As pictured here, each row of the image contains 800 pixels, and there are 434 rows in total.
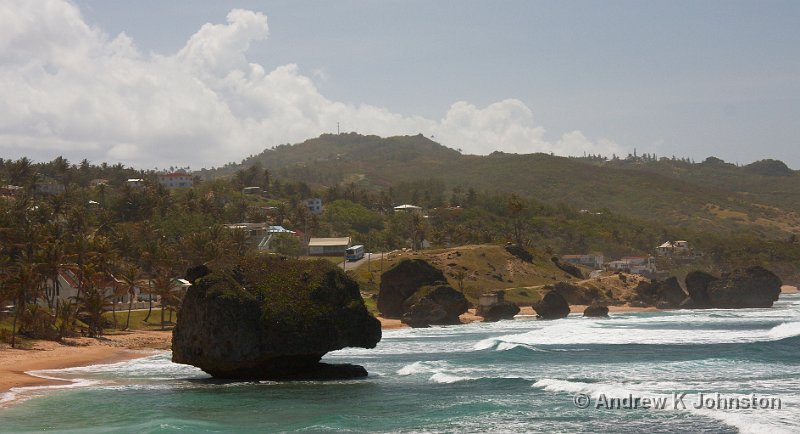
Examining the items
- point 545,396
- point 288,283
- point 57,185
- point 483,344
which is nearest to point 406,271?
point 483,344

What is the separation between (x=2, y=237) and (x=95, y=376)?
33.3 metres

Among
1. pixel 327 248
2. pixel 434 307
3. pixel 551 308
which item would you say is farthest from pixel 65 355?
pixel 327 248

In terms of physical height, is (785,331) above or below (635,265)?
below

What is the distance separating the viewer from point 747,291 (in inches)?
4980

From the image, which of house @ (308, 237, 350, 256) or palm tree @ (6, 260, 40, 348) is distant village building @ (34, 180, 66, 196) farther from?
palm tree @ (6, 260, 40, 348)

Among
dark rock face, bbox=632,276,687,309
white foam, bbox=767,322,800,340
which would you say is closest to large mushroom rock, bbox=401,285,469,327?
white foam, bbox=767,322,800,340

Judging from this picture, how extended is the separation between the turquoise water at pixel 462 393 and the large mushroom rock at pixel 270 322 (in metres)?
1.56

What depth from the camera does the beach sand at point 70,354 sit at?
47737 millimetres

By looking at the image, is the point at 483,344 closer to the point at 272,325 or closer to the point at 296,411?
the point at 272,325

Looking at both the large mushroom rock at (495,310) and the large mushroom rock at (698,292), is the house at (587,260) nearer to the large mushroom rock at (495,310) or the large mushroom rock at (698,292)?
the large mushroom rock at (698,292)

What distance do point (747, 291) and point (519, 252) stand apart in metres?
34.8

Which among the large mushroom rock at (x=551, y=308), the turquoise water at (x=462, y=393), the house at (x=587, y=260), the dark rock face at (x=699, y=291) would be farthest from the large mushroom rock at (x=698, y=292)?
the turquoise water at (x=462, y=393)

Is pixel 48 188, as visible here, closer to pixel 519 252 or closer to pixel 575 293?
pixel 519 252

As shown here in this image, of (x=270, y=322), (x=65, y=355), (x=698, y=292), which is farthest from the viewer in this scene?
(x=698, y=292)
